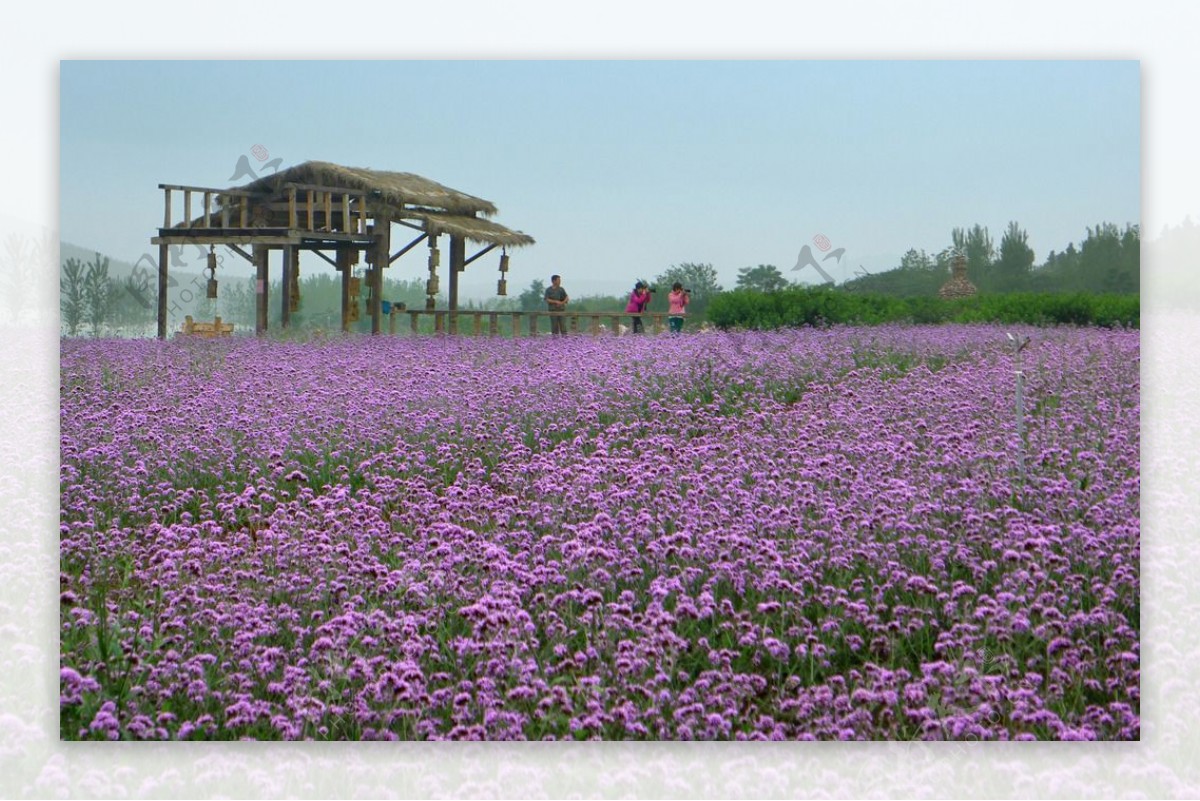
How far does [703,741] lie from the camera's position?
11.6 feet

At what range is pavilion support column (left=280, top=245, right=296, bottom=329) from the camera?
526cm

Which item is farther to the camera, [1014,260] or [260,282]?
[260,282]

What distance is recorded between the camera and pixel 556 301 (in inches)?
194

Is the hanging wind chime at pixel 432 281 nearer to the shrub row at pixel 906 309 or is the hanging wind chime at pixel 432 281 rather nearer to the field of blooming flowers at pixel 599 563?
the field of blooming flowers at pixel 599 563

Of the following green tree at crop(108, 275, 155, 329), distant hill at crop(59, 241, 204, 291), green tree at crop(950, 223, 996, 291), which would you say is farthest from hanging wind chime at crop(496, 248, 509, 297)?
green tree at crop(950, 223, 996, 291)

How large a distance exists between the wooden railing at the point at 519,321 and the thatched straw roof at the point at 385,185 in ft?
1.73

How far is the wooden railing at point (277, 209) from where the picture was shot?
4578 mm

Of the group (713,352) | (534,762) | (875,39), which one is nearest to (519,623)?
(534,762)

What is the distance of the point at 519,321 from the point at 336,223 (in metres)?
0.86

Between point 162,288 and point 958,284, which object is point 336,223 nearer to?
point 162,288

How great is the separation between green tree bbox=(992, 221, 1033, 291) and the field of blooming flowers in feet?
1.08

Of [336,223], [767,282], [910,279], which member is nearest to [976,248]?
[910,279]

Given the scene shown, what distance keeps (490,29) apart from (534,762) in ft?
8.34

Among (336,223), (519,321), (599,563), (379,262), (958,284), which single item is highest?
(336,223)
